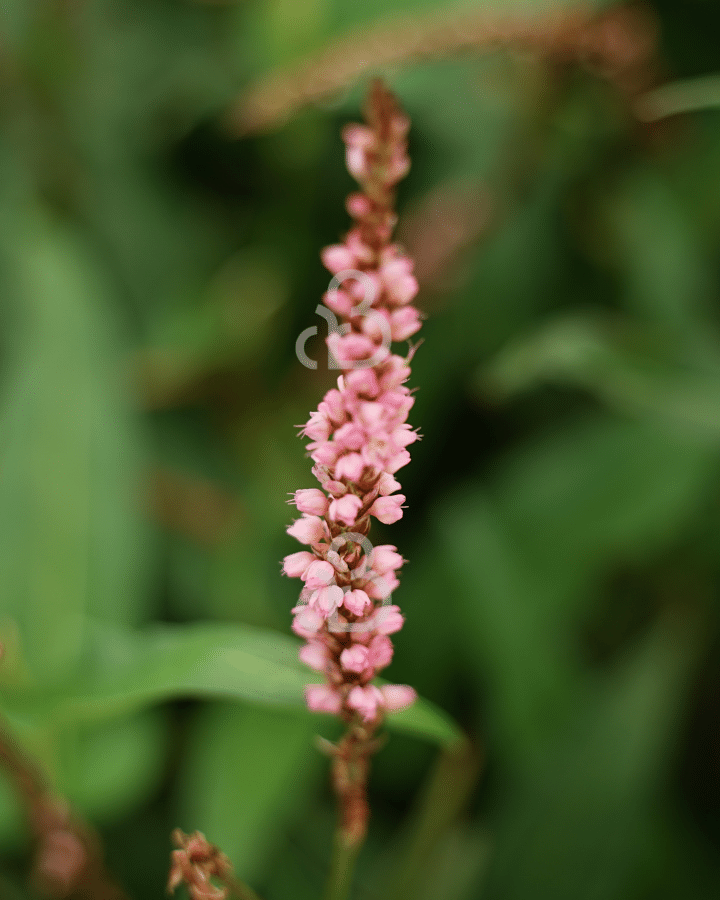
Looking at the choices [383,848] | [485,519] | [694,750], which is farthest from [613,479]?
[383,848]

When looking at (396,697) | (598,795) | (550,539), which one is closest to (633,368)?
(550,539)

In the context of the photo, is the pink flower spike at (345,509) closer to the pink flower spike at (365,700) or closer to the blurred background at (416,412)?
the pink flower spike at (365,700)

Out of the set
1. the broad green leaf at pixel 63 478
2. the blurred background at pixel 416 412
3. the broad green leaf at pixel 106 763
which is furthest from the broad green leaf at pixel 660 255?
the broad green leaf at pixel 106 763

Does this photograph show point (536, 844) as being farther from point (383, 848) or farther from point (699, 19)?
point (699, 19)

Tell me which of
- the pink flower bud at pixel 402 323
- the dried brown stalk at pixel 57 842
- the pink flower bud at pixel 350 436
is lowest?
the dried brown stalk at pixel 57 842

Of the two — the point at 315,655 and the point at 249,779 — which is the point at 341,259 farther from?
the point at 249,779

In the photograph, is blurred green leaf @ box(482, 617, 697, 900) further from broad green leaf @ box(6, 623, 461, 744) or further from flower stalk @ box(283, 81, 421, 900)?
flower stalk @ box(283, 81, 421, 900)
